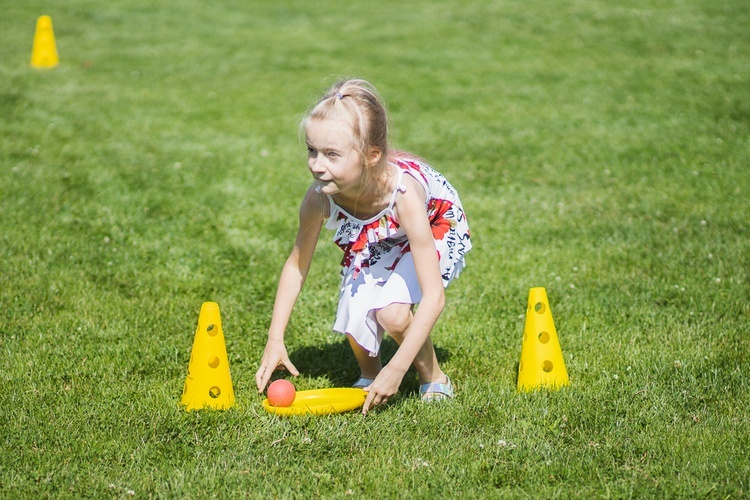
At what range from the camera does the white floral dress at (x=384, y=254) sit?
155 inches

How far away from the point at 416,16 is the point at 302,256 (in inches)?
461

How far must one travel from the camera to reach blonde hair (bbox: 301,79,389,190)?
3588 millimetres

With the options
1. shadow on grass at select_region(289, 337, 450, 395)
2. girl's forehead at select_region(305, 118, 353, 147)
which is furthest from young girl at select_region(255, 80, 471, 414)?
shadow on grass at select_region(289, 337, 450, 395)

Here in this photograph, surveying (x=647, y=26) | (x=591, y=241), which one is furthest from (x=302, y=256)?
(x=647, y=26)

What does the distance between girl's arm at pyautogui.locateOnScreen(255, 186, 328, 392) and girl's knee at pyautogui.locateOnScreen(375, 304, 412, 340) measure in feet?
1.44

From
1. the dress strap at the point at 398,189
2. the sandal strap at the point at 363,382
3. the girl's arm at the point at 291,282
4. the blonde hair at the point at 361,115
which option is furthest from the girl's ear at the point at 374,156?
the sandal strap at the point at 363,382

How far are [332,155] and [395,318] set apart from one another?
2.81 feet

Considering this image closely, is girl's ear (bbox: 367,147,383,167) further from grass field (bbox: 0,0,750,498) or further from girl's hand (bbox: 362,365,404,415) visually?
girl's hand (bbox: 362,365,404,415)

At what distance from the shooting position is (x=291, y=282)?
402 cm

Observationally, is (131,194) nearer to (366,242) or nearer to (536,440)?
(366,242)

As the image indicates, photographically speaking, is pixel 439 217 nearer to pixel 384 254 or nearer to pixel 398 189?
pixel 384 254

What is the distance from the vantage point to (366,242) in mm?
3984

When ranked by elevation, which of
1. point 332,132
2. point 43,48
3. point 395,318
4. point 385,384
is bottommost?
point 43,48

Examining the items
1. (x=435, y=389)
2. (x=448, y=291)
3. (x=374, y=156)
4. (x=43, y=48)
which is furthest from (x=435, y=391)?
(x=43, y=48)
